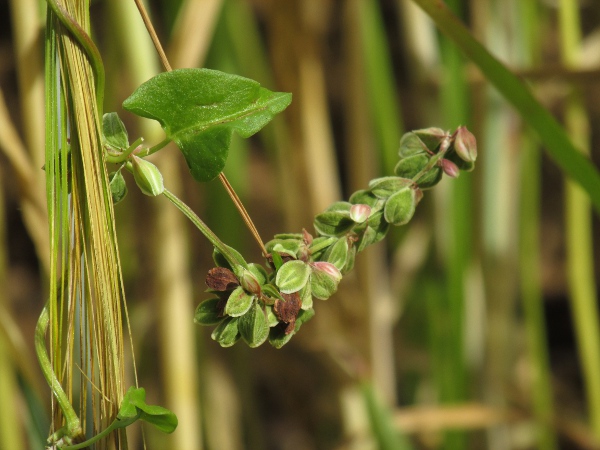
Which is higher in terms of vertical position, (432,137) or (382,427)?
(432,137)

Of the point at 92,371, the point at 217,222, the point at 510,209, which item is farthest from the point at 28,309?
the point at 92,371

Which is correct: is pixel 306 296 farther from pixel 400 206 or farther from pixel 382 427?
pixel 382 427

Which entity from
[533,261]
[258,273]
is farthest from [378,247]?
[258,273]

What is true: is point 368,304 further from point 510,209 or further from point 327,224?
point 327,224

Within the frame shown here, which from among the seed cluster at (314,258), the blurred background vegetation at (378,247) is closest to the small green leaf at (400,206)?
the seed cluster at (314,258)

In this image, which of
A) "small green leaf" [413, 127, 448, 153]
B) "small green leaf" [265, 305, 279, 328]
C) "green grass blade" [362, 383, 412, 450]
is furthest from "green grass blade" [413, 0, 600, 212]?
"green grass blade" [362, 383, 412, 450]

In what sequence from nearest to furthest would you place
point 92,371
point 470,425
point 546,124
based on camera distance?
point 92,371 < point 546,124 < point 470,425
